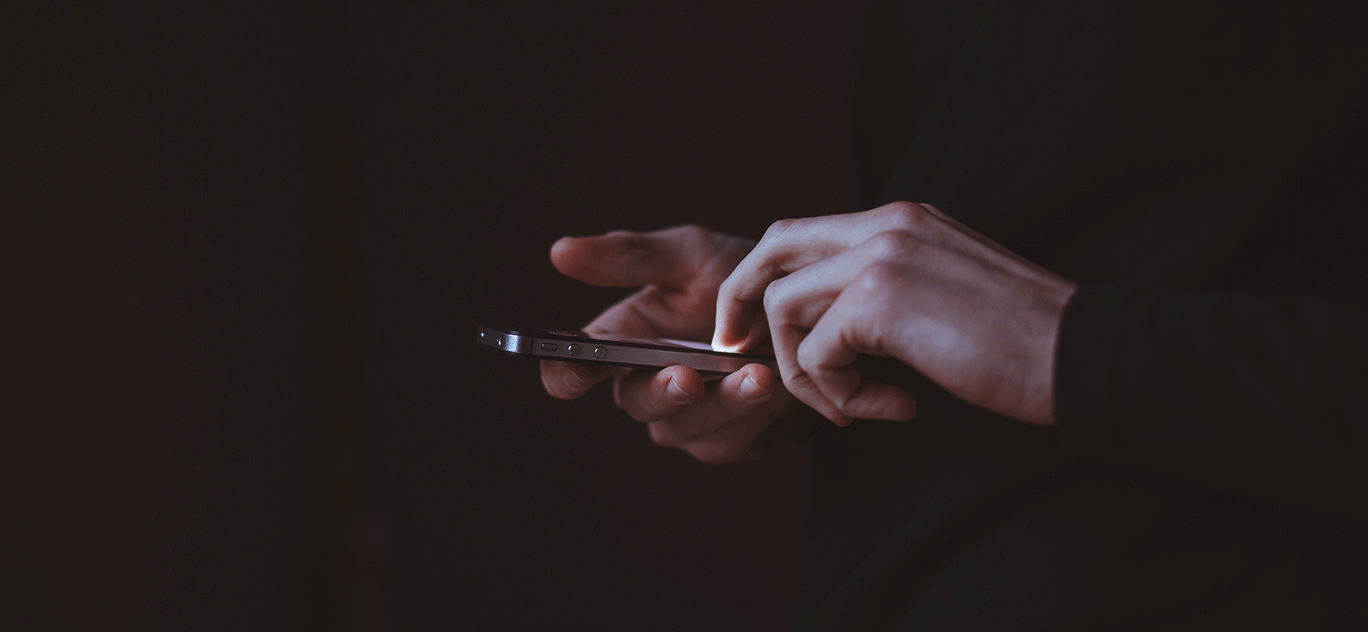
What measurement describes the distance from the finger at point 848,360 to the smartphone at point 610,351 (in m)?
0.15

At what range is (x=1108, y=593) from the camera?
1.91ft

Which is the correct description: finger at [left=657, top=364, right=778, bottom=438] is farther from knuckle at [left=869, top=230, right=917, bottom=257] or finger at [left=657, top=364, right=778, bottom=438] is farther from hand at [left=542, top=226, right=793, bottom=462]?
knuckle at [left=869, top=230, right=917, bottom=257]

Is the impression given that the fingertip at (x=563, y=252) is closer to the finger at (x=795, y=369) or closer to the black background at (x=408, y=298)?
the finger at (x=795, y=369)

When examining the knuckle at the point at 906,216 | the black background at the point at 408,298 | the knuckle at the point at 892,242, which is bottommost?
the black background at the point at 408,298

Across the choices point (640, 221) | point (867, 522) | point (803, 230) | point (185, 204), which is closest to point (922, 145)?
point (803, 230)

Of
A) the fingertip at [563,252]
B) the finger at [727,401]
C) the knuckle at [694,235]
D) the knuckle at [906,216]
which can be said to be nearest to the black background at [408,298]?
the knuckle at [694,235]

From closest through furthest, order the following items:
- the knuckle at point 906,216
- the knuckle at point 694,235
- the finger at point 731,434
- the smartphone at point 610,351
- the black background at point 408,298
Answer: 1. the knuckle at point 906,216
2. the smartphone at point 610,351
3. the finger at point 731,434
4. the knuckle at point 694,235
5. the black background at point 408,298

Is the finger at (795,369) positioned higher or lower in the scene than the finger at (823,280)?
lower

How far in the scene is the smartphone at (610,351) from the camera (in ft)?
2.41

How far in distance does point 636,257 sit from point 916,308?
1.90 ft

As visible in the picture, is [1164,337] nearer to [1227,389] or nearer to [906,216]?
[1227,389]

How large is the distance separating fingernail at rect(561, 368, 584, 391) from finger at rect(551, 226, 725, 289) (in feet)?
0.68

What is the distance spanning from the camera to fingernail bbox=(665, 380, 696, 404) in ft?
2.49

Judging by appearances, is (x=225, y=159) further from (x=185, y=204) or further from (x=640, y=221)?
(x=640, y=221)
